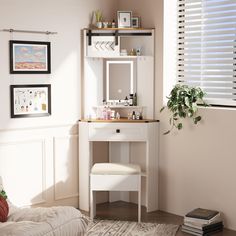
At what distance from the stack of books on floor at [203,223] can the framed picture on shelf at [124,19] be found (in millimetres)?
1869

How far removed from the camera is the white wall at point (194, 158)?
4.40 meters

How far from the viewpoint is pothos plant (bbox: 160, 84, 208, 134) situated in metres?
4.57

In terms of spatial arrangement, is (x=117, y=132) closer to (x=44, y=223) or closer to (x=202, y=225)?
(x=202, y=225)

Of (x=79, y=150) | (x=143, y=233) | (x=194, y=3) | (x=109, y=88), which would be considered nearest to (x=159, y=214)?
(x=143, y=233)

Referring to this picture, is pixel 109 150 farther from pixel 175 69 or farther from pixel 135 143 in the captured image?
pixel 175 69

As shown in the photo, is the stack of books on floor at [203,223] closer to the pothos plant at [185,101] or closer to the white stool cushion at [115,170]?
the white stool cushion at [115,170]

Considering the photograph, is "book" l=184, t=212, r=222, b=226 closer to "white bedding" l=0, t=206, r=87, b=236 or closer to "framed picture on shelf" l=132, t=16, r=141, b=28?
"white bedding" l=0, t=206, r=87, b=236

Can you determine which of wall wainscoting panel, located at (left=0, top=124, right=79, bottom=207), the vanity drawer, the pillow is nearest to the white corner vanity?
the vanity drawer

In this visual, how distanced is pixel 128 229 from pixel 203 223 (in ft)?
2.09

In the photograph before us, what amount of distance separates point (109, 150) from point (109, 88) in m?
0.64

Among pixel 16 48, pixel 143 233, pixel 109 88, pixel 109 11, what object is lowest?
pixel 143 233

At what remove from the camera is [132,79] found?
5062 millimetres

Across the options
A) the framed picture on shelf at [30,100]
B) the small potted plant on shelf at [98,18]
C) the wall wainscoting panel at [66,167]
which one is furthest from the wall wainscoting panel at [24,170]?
the small potted plant on shelf at [98,18]

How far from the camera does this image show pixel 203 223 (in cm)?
430
